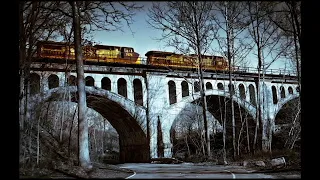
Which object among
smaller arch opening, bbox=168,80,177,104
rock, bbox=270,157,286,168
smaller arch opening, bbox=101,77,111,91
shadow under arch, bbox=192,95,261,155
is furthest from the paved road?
shadow under arch, bbox=192,95,261,155

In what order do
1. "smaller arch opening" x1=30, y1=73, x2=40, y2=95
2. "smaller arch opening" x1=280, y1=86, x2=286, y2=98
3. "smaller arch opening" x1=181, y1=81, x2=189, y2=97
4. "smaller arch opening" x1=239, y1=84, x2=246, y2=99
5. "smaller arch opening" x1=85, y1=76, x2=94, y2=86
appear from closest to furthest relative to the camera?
"smaller arch opening" x1=30, y1=73, x2=40, y2=95
"smaller arch opening" x1=85, y1=76, x2=94, y2=86
"smaller arch opening" x1=280, y1=86, x2=286, y2=98
"smaller arch opening" x1=239, y1=84, x2=246, y2=99
"smaller arch opening" x1=181, y1=81, x2=189, y2=97

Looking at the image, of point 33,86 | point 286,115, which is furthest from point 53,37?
point 286,115

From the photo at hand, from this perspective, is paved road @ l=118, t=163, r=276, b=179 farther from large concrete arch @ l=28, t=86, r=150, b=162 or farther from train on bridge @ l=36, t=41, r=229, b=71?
train on bridge @ l=36, t=41, r=229, b=71

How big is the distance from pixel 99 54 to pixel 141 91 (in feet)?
4.96

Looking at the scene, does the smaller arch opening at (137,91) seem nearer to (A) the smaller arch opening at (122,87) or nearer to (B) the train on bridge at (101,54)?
(A) the smaller arch opening at (122,87)

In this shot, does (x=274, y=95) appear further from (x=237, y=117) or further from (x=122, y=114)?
(x=237, y=117)

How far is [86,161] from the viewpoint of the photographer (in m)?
4.71

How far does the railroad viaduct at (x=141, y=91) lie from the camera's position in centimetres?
594

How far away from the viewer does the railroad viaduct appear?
594 cm

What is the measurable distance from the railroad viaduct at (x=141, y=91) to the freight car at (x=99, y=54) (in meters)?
0.15

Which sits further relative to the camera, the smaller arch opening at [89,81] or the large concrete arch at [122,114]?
the large concrete arch at [122,114]

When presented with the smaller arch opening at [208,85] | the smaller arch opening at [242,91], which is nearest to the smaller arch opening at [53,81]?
the smaller arch opening at [242,91]

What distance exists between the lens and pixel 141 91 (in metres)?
7.25
